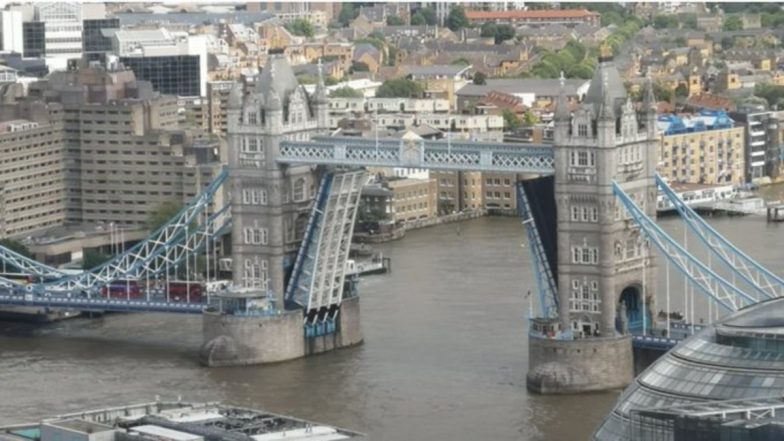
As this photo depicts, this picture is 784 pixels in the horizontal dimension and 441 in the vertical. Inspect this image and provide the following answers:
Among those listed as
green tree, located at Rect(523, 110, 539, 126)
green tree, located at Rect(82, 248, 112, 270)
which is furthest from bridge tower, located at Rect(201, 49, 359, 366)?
green tree, located at Rect(523, 110, 539, 126)

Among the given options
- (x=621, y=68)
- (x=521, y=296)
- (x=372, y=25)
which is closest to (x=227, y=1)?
(x=372, y=25)

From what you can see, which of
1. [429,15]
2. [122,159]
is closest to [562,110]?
[122,159]

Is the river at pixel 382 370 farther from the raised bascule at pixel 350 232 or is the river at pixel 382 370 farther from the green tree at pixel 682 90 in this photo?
the green tree at pixel 682 90

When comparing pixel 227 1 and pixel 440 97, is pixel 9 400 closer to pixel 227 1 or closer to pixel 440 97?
pixel 440 97

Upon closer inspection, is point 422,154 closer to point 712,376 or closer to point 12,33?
point 712,376

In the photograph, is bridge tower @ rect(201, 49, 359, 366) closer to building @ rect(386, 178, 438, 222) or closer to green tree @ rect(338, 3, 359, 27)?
building @ rect(386, 178, 438, 222)
